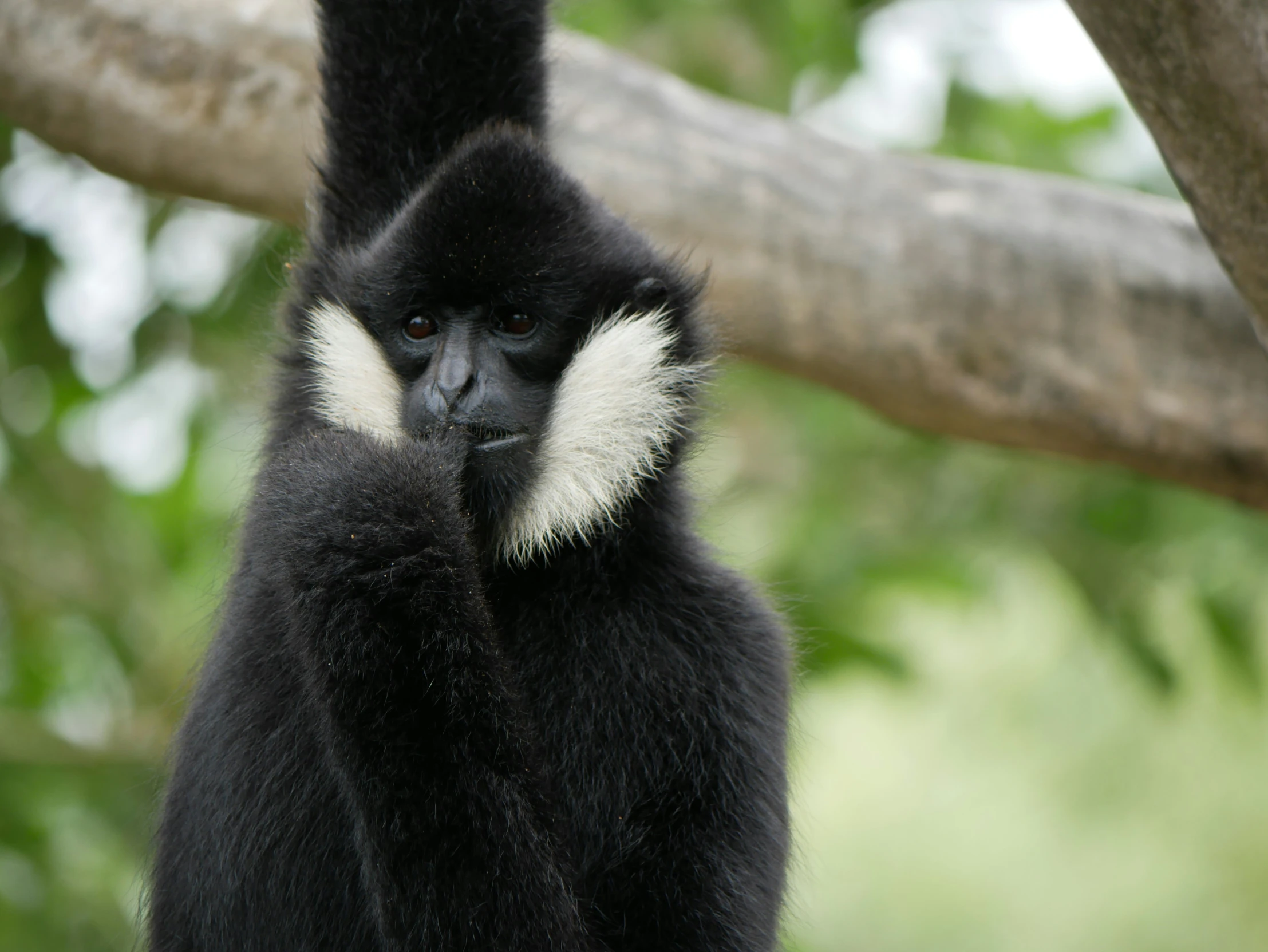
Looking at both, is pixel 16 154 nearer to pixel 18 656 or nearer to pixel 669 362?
pixel 18 656

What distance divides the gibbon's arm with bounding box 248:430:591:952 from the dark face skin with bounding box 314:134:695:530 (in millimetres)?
330

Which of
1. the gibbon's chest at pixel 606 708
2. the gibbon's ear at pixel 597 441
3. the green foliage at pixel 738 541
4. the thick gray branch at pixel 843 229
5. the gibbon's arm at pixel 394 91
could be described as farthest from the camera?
the green foliage at pixel 738 541

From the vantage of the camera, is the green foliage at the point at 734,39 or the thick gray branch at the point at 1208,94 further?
the green foliage at the point at 734,39

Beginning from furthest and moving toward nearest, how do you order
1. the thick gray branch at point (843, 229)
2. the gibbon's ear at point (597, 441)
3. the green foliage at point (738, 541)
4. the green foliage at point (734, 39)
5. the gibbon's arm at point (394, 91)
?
the green foliage at point (734, 39)
the green foliage at point (738, 541)
the thick gray branch at point (843, 229)
the gibbon's arm at point (394, 91)
the gibbon's ear at point (597, 441)

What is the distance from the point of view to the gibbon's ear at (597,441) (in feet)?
9.61

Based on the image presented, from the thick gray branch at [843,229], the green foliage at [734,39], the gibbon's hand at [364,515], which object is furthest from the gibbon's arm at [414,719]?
the green foliage at [734,39]

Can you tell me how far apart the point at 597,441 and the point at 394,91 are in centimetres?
125

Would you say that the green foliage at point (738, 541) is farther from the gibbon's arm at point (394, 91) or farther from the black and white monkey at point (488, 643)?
the black and white monkey at point (488, 643)

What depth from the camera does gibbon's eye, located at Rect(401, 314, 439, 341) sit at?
2.94 meters

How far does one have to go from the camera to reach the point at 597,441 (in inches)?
118

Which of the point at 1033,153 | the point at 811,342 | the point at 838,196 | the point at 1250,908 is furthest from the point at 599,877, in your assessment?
the point at 1250,908

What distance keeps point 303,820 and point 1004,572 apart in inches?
210

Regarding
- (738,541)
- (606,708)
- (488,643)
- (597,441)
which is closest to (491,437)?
(597,441)

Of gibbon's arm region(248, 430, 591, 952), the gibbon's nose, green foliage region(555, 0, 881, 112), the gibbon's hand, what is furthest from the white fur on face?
green foliage region(555, 0, 881, 112)
